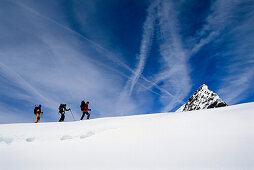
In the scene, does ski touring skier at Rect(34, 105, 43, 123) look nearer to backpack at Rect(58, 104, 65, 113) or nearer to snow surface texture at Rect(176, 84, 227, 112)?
backpack at Rect(58, 104, 65, 113)

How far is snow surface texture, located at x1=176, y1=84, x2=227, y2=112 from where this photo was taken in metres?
84.0

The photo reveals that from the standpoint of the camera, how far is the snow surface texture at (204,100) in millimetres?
84000

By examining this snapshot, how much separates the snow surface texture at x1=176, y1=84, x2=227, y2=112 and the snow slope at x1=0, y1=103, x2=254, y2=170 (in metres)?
92.3

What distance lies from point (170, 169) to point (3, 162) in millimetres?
3105

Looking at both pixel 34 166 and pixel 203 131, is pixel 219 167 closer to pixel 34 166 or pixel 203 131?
pixel 203 131

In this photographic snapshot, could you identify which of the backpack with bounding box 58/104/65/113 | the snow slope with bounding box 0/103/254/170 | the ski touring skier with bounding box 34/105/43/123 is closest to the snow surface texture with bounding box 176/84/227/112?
the backpack with bounding box 58/104/65/113

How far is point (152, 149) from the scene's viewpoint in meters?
2.63

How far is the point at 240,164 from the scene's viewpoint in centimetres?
185

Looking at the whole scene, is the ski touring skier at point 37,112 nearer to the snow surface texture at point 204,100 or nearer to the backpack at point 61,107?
the backpack at point 61,107

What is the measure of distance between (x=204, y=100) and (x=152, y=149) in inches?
3964

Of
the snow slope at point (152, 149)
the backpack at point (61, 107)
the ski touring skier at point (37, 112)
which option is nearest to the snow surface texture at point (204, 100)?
the backpack at point (61, 107)

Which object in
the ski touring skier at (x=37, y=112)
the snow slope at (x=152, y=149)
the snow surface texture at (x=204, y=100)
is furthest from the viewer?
the snow surface texture at (x=204, y=100)

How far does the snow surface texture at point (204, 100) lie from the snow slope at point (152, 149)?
92266 mm

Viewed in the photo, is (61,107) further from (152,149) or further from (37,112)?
(152,149)
